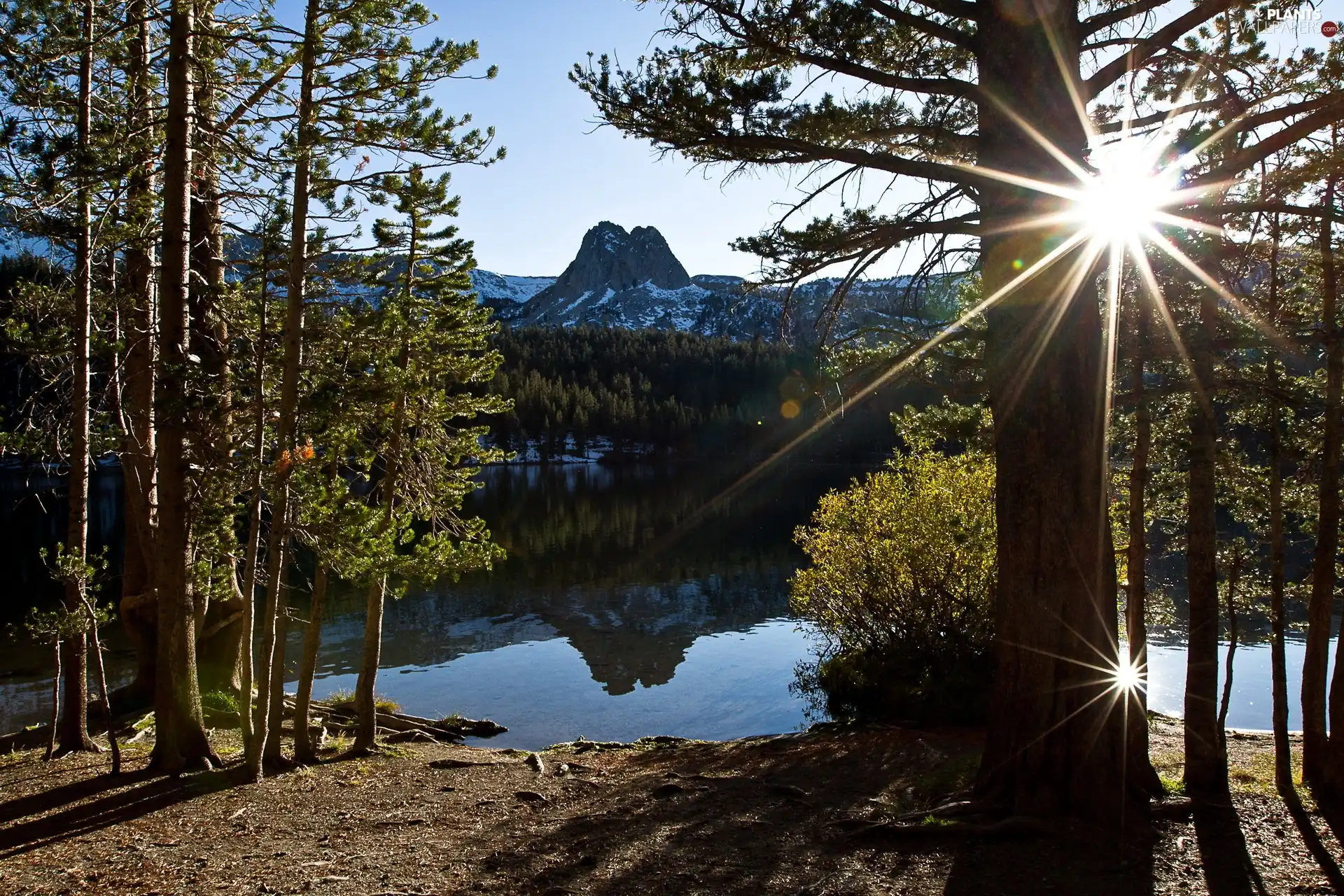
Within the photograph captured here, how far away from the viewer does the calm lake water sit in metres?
18.7

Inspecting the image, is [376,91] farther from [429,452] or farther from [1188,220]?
[1188,220]

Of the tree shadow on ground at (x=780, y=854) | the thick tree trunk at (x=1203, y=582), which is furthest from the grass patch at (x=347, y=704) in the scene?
the thick tree trunk at (x=1203, y=582)

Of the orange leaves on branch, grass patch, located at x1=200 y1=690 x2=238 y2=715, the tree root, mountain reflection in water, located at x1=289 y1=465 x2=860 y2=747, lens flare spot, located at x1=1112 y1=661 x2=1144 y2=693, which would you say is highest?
the orange leaves on branch

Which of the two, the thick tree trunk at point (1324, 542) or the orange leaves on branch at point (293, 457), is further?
the thick tree trunk at point (1324, 542)

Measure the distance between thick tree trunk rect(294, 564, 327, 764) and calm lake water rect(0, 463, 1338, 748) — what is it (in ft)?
20.0

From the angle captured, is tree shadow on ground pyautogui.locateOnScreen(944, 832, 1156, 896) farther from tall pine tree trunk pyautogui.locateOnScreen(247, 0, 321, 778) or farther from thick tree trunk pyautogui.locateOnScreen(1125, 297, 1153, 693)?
tall pine tree trunk pyautogui.locateOnScreen(247, 0, 321, 778)

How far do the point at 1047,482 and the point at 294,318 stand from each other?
20.9ft

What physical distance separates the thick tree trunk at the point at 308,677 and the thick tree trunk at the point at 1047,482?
733 centimetres

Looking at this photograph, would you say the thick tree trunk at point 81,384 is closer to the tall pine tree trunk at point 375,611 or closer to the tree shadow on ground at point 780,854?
the tall pine tree trunk at point 375,611

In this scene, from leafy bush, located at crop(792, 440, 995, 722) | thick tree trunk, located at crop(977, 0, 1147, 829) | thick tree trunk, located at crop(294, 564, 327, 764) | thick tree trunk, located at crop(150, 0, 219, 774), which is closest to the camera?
thick tree trunk, located at crop(977, 0, 1147, 829)

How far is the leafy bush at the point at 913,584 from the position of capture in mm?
15312

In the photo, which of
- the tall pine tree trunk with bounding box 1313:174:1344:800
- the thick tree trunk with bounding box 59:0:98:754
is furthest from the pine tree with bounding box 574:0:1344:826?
the thick tree trunk with bounding box 59:0:98:754

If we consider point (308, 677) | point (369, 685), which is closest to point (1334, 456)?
point (308, 677)

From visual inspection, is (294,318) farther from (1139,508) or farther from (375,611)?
(1139,508)
